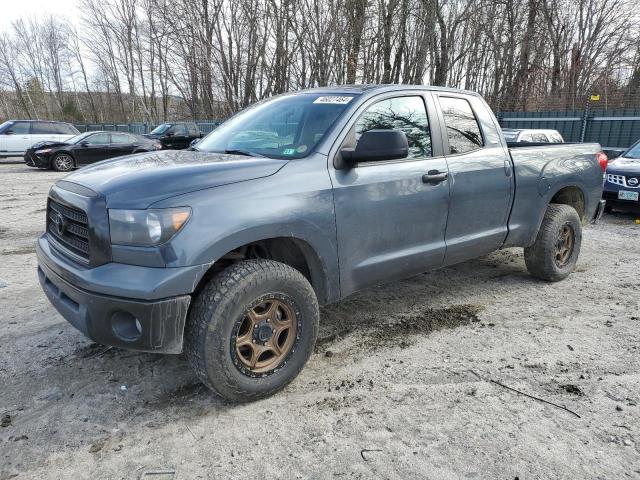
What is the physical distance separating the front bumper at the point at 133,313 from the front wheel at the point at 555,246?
3617 mm

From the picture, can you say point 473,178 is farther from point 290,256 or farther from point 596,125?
point 596,125

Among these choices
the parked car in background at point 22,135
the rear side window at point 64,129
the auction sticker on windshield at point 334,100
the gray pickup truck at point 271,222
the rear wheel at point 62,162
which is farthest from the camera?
the rear side window at point 64,129

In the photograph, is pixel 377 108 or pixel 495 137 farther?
pixel 495 137

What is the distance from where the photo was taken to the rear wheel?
51.4 ft

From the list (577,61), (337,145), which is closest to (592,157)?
(337,145)

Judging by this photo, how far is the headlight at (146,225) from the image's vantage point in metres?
2.34

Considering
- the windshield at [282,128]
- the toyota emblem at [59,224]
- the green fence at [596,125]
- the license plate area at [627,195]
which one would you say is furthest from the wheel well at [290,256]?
the green fence at [596,125]

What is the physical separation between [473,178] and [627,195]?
5.82 m

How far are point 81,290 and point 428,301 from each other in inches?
118

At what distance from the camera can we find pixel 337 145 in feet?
9.97

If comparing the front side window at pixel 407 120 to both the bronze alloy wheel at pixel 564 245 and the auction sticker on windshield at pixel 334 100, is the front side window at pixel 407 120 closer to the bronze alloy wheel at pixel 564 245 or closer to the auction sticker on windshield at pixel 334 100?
the auction sticker on windshield at pixel 334 100

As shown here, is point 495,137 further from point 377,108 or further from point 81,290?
point 81,290

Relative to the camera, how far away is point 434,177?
3.48 m

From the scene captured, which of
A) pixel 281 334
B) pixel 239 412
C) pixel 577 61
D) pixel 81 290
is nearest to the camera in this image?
pixel 81 290
